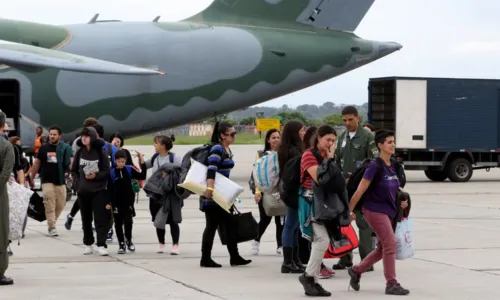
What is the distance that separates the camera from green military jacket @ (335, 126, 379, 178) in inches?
452

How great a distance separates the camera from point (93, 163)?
41.3 ft

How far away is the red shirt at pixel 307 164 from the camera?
9.82m

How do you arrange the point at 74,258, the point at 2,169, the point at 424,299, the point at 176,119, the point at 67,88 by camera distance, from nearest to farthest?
the point at 424,299, the point at 2,169, the point at 74,258, the point at 67,88, the point at 176,119

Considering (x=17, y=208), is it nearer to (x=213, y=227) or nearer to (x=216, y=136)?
(x=213, y=227)

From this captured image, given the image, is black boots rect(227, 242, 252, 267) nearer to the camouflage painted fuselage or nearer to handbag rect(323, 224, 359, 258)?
handbag rect(323, 224, 359, 258)

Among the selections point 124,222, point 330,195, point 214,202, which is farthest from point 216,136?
point 330,195

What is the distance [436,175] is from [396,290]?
19.8 metres

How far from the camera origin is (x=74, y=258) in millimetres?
12391

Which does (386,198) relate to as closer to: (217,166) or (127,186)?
(217,166)

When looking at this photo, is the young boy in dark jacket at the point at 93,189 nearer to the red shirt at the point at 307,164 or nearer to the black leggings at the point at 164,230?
the black leggings at the point at 164,230

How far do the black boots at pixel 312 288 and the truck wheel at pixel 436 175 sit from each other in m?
19.5

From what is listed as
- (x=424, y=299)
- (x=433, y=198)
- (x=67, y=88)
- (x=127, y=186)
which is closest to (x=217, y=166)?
(x=127, y=186)

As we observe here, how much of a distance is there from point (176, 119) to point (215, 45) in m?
2.36

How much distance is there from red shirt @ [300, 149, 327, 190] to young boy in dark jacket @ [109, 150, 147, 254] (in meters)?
3.50
